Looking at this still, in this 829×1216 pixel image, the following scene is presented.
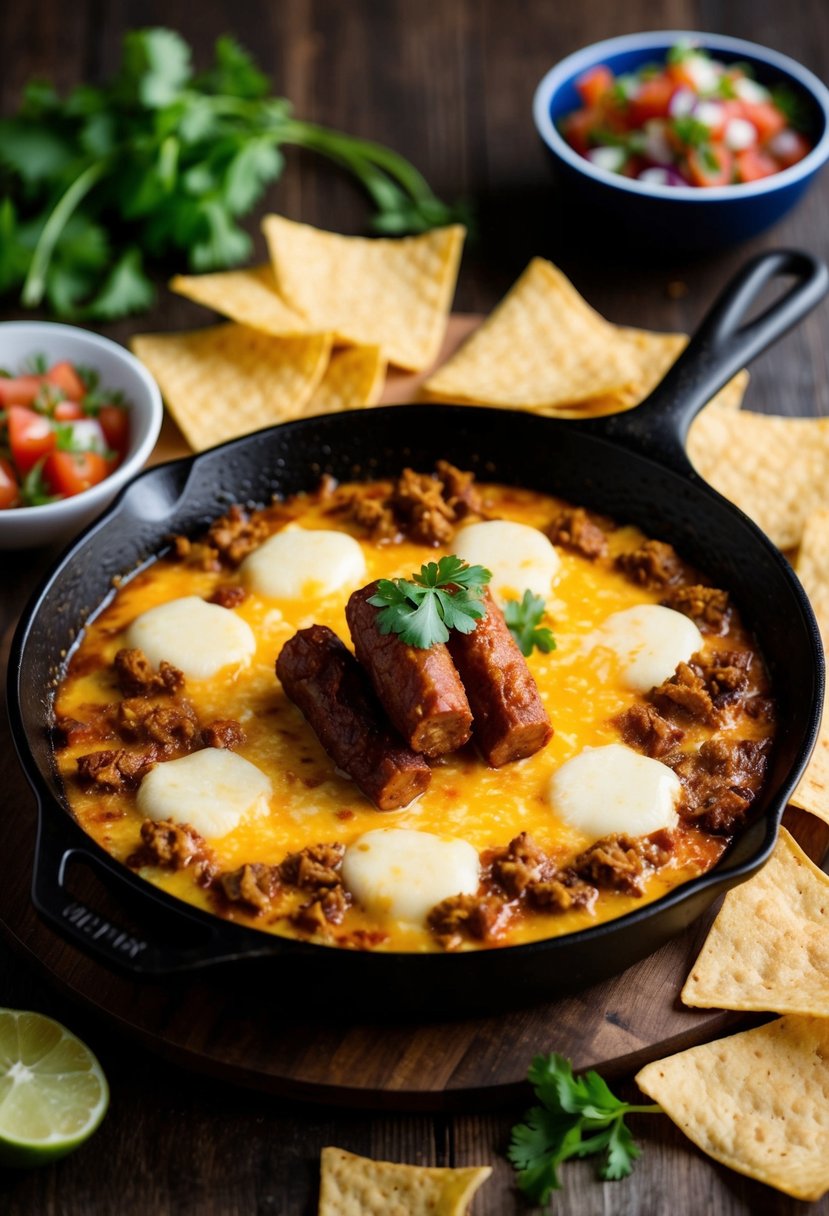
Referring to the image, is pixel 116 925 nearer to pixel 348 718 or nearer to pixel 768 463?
pixel 348 718

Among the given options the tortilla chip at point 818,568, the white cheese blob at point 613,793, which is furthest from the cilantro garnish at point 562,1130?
the tortilla chip at point 818,568

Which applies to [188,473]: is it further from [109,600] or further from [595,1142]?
[595,1142]

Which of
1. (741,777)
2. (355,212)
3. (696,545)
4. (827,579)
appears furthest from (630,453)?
(355,212)

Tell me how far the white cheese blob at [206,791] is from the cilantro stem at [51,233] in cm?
353

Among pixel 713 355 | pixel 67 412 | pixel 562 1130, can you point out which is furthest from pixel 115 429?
pixel 562 1130

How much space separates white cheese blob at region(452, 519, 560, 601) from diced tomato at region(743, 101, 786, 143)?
10.9ft

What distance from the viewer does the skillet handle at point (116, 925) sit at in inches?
153

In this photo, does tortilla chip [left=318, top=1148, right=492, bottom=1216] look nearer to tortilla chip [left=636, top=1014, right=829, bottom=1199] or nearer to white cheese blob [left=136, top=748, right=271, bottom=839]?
tortilla chip [left=636, top=1014, right=829, bottom=1199]

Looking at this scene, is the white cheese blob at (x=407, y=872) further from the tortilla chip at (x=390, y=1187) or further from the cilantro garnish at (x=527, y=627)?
the cilantro garnish at (x=527, y=627)

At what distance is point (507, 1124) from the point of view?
4.41 metres

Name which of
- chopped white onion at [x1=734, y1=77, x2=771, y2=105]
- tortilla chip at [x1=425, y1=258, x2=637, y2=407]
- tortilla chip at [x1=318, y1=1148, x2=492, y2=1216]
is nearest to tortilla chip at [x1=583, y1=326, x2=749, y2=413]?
tortilla chip at [x1=425, y1=258, x2=637, y2=407]

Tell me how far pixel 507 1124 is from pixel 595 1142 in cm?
28

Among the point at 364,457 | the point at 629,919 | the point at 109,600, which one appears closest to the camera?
the point at 629,919

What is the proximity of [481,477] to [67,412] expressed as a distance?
1.92 m
